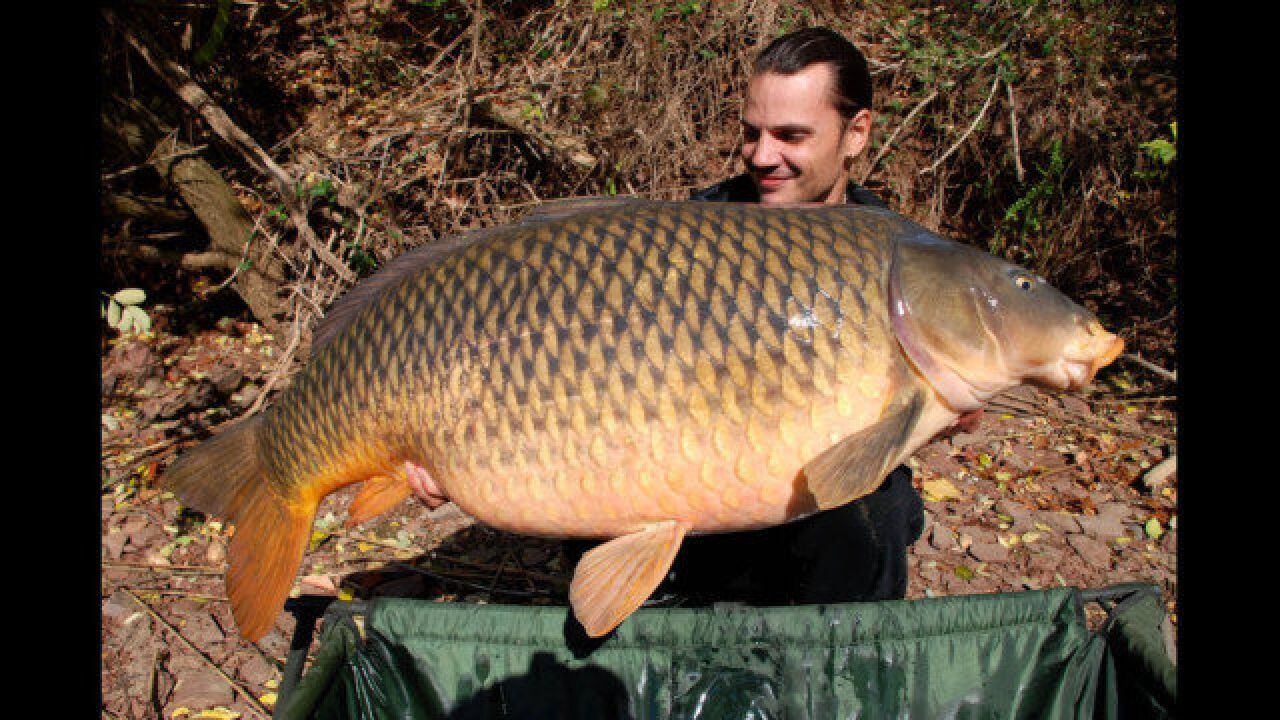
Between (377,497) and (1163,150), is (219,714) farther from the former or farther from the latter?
(1163,150)

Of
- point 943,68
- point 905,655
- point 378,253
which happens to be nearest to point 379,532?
point 378,253

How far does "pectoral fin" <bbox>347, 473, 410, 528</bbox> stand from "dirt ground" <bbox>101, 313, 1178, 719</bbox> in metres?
0.64

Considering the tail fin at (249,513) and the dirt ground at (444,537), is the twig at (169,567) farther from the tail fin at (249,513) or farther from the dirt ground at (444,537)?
the tail fin at (249,513)

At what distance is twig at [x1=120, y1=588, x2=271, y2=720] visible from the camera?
4.95 feet

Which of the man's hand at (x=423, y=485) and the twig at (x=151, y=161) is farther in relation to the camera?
the twig at (x=151, y=161)

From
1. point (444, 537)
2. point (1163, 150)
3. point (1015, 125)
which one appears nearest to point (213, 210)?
point (444, 537)

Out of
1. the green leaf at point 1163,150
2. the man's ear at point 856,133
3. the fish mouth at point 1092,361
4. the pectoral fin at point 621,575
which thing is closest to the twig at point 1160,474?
the green leaf at point 1163,150

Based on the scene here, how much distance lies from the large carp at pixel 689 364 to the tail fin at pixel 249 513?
275mm

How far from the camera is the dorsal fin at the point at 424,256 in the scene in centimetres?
111

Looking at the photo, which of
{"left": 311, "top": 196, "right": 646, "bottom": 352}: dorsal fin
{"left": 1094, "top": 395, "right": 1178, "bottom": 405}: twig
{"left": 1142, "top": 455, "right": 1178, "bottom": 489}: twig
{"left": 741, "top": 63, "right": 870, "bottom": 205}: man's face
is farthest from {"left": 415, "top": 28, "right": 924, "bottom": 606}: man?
{"left": 1094, "top": 395, "right": 1178, "bottom": 405}: twig

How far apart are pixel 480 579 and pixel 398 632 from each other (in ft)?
2.46

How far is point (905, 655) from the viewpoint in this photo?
47.0 inches

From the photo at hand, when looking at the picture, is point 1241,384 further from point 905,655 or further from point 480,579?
point 480,579

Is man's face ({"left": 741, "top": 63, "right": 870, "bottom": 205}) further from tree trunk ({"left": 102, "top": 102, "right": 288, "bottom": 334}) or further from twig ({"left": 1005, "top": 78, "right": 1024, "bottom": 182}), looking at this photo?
tree trunk ({"left": 102, "top": 102, "right": 288, "bottom": 334})
